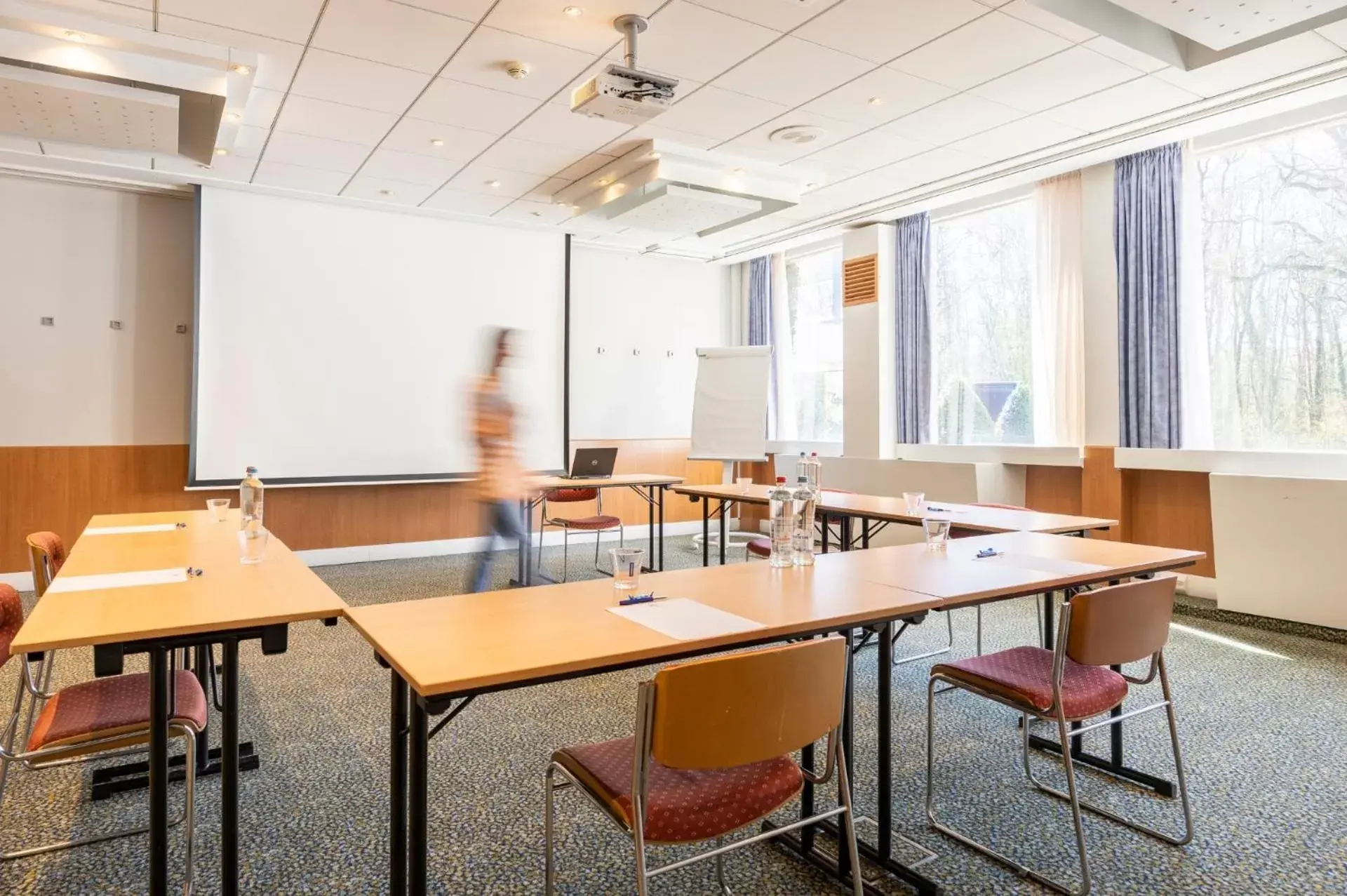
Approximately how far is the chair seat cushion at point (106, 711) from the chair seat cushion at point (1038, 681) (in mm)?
2193

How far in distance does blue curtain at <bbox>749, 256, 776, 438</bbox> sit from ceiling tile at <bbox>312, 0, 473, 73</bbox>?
5322 mm

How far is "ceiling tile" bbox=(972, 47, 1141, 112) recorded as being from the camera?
3.94 m

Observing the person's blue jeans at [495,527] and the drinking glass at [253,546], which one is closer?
the drinking glass at [253,546]

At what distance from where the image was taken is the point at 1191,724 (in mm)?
3238

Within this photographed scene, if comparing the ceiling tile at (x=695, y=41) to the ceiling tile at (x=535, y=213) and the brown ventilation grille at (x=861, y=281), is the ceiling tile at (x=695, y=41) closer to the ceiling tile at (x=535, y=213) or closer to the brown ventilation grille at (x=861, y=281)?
the ceiling tile at (x=535, y=213)

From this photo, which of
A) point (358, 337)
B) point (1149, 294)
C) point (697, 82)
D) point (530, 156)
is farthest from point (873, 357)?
point (358, 337)

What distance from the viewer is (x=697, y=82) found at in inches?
166

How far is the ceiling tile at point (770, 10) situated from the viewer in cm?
339

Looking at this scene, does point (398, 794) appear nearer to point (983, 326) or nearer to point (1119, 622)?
point (1119, 622)

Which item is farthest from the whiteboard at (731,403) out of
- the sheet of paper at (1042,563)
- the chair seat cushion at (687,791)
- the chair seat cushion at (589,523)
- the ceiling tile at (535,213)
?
the chair seat cushion at (687,791)

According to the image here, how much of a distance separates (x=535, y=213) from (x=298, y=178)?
184cm

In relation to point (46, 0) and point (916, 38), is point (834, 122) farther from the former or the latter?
point (46, 0)

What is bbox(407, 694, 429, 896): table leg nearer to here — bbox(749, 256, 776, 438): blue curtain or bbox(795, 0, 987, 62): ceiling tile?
bbox(795, 0, 987, 62): ceiling tile

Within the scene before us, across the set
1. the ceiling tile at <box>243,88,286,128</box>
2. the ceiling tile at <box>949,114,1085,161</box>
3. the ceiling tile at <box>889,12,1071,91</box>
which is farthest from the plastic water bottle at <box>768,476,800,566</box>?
the ceiling tile at <box>243,88,286,128</box>
